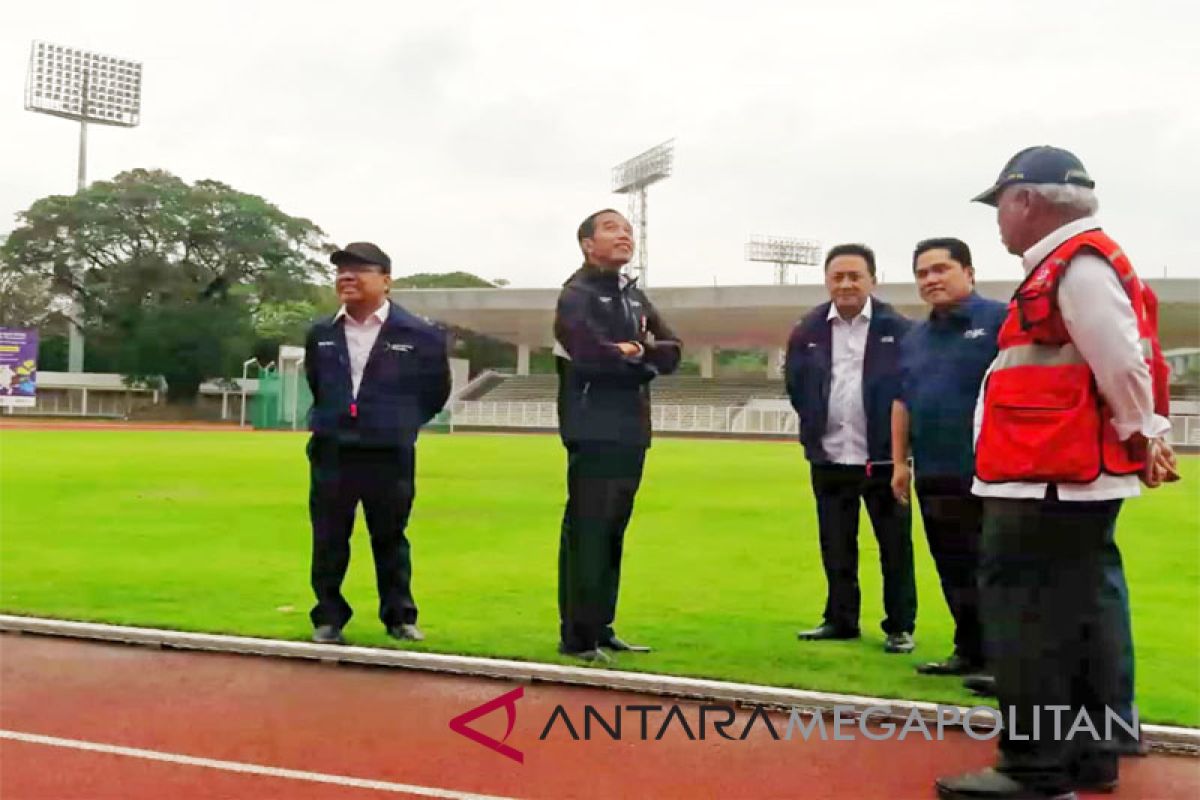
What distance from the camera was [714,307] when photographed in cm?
3734

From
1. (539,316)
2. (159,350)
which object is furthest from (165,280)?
(539,316)

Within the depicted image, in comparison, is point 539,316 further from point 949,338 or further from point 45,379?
point 949,338

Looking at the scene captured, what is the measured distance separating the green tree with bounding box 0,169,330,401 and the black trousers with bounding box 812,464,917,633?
43779 millimetres

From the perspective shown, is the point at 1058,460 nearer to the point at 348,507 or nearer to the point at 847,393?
the point at 847,393

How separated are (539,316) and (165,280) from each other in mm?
18207

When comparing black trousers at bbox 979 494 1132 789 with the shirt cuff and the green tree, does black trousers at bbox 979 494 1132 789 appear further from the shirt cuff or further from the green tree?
the green tree

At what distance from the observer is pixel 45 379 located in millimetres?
47938

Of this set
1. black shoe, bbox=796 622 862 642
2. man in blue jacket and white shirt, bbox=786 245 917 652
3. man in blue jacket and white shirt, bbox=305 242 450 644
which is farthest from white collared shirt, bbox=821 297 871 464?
man in blue jacket and white shirt, bbox=305 242 450 644

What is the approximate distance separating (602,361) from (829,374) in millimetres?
1236

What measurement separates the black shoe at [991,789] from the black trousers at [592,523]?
6.35ft

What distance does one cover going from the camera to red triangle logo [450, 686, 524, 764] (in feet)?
12.4

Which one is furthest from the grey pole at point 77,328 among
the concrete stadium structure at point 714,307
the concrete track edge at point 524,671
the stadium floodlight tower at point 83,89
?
the concrete track edge at point 524,671

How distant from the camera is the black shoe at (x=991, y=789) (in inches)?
127

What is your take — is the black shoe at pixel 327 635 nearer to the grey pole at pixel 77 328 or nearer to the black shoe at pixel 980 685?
the black shoe at pixel 980 685
